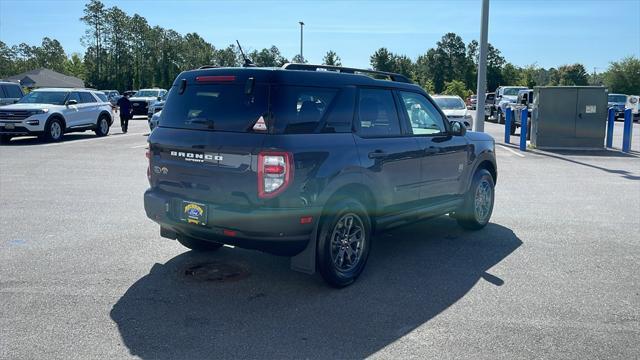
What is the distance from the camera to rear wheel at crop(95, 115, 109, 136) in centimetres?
2205

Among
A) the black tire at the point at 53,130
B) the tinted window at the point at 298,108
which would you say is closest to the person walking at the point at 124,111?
the black tire at the point at 53,130

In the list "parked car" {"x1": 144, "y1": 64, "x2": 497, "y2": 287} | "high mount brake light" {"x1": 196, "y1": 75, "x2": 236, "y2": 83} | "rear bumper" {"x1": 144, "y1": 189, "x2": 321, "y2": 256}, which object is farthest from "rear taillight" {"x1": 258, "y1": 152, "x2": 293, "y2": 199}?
"high mount brake light" {"x1": 196, "y1": 75, "x2": 236, "y2": 83}

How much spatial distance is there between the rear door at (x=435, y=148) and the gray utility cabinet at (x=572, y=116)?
12749 millimetres

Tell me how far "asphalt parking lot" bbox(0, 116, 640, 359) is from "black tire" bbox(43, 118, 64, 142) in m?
11.3

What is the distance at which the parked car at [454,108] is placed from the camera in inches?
793

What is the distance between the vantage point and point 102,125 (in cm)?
2222

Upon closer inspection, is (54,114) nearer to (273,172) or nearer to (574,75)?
(273,172)

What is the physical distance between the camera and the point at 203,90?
17.1ft

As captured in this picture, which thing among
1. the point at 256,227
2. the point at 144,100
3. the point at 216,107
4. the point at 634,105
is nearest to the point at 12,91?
the point at 144,100

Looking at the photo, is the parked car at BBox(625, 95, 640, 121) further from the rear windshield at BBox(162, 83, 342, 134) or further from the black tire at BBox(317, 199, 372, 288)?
the rear windshield at BBox(162, 83, 342, 134)

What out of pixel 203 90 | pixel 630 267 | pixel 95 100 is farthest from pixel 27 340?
pixel 95 100

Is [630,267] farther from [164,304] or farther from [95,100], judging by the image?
[95,100]

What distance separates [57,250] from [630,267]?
19.8ft

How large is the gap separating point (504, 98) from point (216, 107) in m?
29.8
